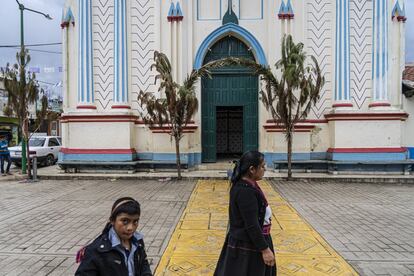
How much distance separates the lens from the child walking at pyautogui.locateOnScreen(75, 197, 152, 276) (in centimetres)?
247

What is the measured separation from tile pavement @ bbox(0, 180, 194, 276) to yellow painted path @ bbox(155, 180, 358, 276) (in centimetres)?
27

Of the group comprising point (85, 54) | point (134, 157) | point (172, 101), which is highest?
point (85, 54)

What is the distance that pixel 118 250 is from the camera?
2561 millimetres

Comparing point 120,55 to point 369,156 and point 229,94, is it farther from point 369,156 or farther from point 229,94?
point 369,156

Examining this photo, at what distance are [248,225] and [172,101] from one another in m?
9.80

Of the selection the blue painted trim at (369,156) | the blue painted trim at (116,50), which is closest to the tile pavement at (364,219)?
the blue painted trim at (369,156)

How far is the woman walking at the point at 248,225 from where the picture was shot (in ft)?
10.8

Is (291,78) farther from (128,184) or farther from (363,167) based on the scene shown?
(128,184)

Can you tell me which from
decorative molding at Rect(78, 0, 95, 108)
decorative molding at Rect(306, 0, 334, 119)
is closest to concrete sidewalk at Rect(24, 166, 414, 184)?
decorative molding at Rect(306, 0, 334, 119)

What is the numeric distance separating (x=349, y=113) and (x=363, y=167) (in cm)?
196

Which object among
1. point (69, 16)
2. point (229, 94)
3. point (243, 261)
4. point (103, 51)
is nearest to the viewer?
point (243, 261)

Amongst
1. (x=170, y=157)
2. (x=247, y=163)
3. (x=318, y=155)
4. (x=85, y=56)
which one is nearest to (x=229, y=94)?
(x=170, y=157)

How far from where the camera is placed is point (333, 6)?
48.3 ft

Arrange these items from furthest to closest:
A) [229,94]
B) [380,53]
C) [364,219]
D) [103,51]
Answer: [229,94] < [103,51] < [380,53] < [364,219]
